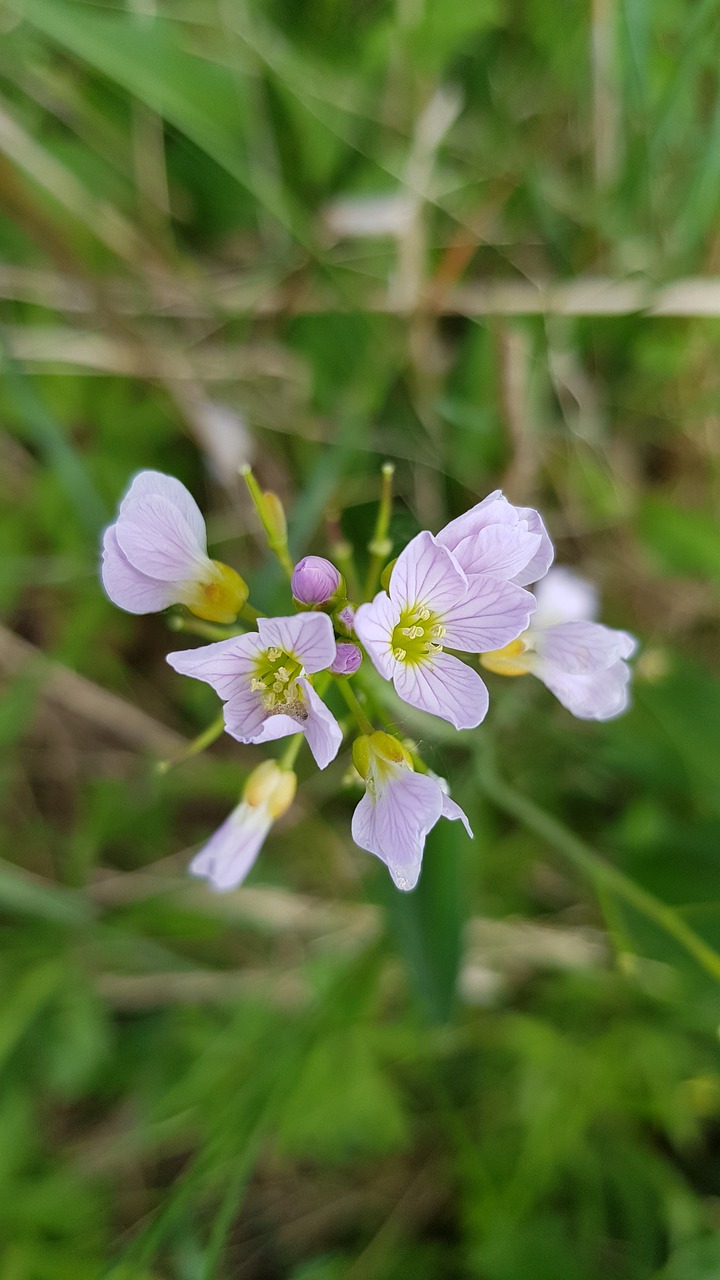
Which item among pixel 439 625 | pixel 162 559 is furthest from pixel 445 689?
pixel 162 559

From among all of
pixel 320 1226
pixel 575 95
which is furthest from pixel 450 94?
pixel 320 1226

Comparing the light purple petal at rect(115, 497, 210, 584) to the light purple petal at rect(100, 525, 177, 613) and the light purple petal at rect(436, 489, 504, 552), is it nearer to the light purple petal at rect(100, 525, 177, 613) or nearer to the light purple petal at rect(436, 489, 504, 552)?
the light purple petal at rect(100, 525, 177, 613)

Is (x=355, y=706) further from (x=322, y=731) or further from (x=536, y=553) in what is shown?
(x=536, y=553)

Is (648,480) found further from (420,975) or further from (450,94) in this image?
(420,975)

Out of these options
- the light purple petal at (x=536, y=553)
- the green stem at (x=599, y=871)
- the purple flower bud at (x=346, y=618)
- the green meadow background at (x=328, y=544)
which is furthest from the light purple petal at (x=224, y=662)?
the green meadow background at (x=328, y=544)

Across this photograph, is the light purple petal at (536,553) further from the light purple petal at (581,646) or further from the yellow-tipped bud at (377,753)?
the yellow-tipped bud at (377,753)

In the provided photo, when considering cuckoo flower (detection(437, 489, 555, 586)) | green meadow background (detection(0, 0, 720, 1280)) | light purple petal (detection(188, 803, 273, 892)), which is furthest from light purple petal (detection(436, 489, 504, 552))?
green meadow background (detection(0, 0, 720, 1280))
